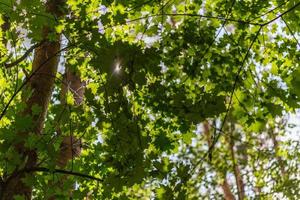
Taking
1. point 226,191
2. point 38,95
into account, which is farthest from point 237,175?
point 38,95

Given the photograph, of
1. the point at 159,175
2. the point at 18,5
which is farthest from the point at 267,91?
the point at 18,5

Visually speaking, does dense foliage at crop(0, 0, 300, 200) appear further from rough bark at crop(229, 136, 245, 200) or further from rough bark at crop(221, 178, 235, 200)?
rough bark at crop(221, 178, 235, 200)

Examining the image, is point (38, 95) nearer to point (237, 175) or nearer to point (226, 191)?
point (237, 175)

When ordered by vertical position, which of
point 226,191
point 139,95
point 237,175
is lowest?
point 139,95

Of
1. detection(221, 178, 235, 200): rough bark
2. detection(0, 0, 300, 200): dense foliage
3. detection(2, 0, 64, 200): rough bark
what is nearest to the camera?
detection(0, 0, 300, 200): dense foliage

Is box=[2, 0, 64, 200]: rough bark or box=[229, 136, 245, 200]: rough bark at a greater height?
box=[229, 136, 245, 200]: rough bark

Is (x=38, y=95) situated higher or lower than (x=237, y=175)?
lower

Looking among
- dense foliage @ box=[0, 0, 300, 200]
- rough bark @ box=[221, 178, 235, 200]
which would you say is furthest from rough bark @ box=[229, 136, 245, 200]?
dense foliage @ box=[0, 0, 300, 200]

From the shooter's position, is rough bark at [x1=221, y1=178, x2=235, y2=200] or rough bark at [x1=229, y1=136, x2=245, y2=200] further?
rough bark at [x1=221, y1=178, x2=235, y2=200]

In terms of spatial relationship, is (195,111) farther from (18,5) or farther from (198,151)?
(198,151)

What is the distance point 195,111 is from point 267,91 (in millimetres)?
971

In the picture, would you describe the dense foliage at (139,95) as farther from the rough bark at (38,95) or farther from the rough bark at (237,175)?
the rough bark at (237,175)

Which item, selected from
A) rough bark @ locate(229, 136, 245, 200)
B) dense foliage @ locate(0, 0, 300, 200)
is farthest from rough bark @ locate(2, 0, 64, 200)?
rough bark @ locate(229, 136, 245, 200)

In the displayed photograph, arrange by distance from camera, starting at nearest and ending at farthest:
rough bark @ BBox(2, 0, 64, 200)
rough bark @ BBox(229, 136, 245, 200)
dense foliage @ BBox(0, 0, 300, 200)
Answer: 1. dense foliage @ BBox(0, 0, 300, 200)
2. rough bark @ BBox(2, 0, 64, 200)
3. rough bark @ BBox(229, 136, 245, 200)
